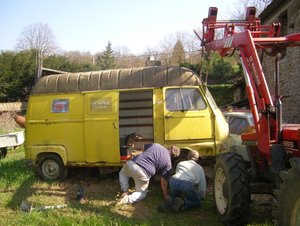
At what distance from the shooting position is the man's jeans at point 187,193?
6832mm

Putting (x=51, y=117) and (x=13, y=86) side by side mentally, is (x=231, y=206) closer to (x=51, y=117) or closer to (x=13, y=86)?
(x=51, y=117)

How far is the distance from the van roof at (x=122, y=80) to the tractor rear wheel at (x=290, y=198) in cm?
470

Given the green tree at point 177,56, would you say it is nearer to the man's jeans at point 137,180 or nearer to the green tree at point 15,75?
the green tree at point 15,75

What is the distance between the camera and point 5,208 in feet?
24.1

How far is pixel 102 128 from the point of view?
9023 millimetres

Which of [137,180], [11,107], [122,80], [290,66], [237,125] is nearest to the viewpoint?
[137,180]

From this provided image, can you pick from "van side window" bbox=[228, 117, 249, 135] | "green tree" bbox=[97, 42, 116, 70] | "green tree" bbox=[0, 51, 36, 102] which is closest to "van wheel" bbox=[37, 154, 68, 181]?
"van side window" bbox=[228, 117, 249, 135]

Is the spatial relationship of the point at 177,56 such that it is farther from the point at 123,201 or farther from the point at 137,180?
the point at 123,201

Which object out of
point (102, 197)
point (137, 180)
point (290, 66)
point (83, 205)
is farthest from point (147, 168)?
point (290, 66)

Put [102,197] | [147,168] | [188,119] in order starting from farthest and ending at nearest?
[188,119], [102,197], [147,168]

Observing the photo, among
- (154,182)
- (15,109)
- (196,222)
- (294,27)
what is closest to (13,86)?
(15,109)

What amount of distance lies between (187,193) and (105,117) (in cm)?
302

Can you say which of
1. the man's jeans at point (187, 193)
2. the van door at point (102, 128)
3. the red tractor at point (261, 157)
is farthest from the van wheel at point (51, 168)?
the red tractor at point (261, 157)

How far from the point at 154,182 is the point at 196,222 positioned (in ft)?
9.11
